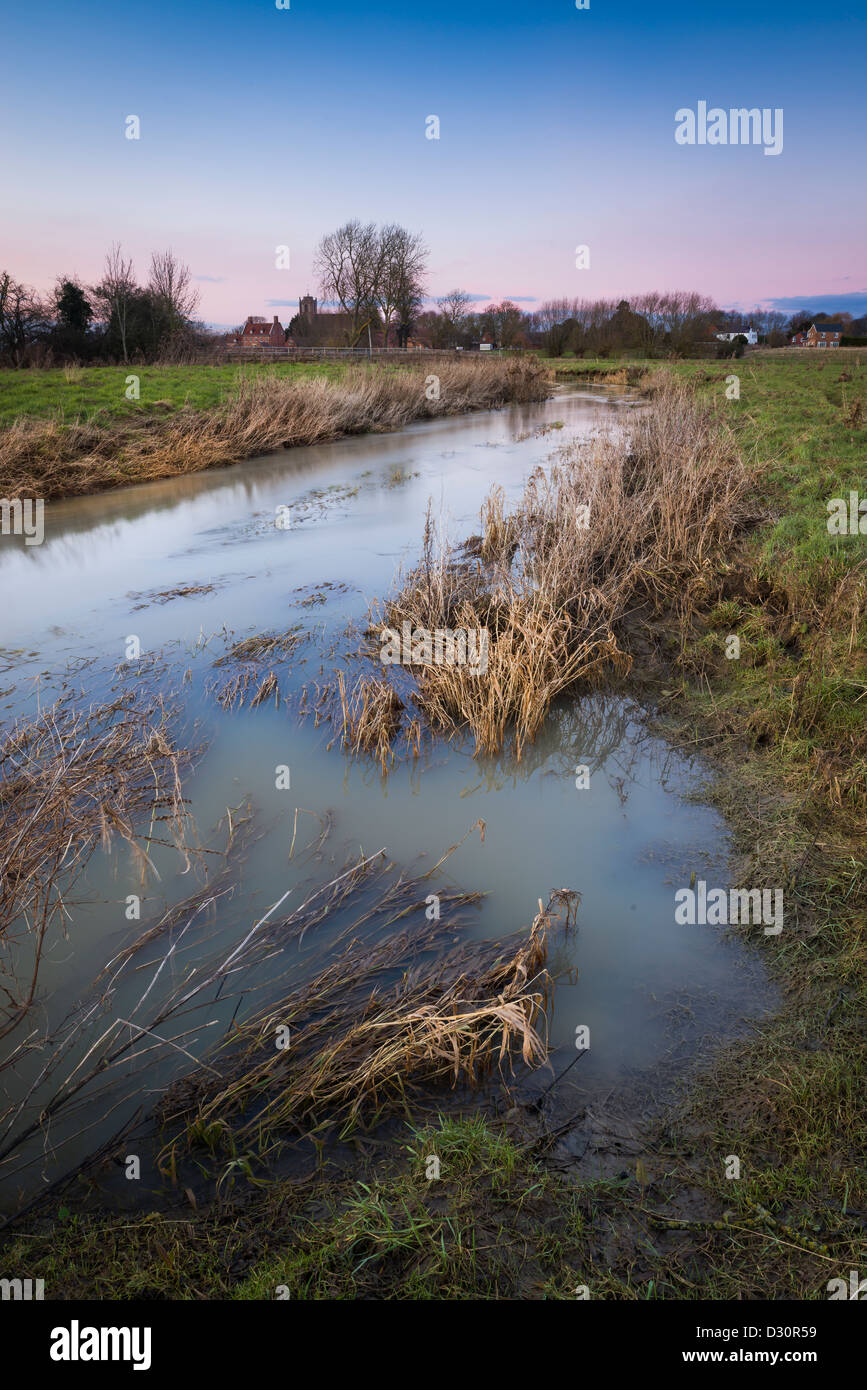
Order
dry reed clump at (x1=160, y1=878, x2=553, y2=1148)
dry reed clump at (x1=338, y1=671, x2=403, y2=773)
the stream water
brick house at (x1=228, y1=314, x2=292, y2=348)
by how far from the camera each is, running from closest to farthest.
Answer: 1. dry reed clump at (x1=160, y1=878, x2=553, y2=1148)
2. the stream water
3. dry reed clump at (x1=338, y1=671, x2=403, y2=773)
4. brick house at (x1=228, y1=314, x2=292, y2=348)

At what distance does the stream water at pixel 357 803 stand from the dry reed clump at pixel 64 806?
0.46 ft

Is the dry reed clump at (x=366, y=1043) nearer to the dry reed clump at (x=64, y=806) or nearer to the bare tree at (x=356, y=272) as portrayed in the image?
the dry reed clump at (x=64, y=806)

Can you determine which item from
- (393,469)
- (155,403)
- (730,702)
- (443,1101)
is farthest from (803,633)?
(155,403)

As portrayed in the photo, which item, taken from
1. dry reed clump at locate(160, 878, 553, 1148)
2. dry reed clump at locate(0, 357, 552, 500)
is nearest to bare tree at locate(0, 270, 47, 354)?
dry reed clump at locate(0, 357, 552, 500)

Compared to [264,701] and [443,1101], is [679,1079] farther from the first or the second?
[264,701]

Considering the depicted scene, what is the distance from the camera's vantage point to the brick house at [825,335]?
202 ft

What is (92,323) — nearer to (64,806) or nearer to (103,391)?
(103,391)

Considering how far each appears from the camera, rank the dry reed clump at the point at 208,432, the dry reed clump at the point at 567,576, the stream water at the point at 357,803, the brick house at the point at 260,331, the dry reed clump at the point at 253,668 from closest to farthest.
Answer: the stream water at the point at 357,803, the dry reed clump at the point at 567,576, the dry reed clump at the point at 253,668, the dry reed clump at the point at 208,432, the brick house at the point at 260,331

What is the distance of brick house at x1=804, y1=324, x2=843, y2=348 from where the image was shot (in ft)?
202

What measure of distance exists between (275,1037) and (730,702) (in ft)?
14.3

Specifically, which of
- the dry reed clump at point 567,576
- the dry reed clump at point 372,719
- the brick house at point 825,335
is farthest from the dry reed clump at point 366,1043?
the brick house at point 825,335

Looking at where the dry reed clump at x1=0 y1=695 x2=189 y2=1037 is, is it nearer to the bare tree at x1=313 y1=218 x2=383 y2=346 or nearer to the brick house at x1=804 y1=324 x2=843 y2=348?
the bare tree at x1=313 y1=218 x2=383 y2=346

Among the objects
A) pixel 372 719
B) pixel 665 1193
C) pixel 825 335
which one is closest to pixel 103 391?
pixel 372 719

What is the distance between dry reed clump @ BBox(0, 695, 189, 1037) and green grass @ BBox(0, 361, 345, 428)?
1086cm
